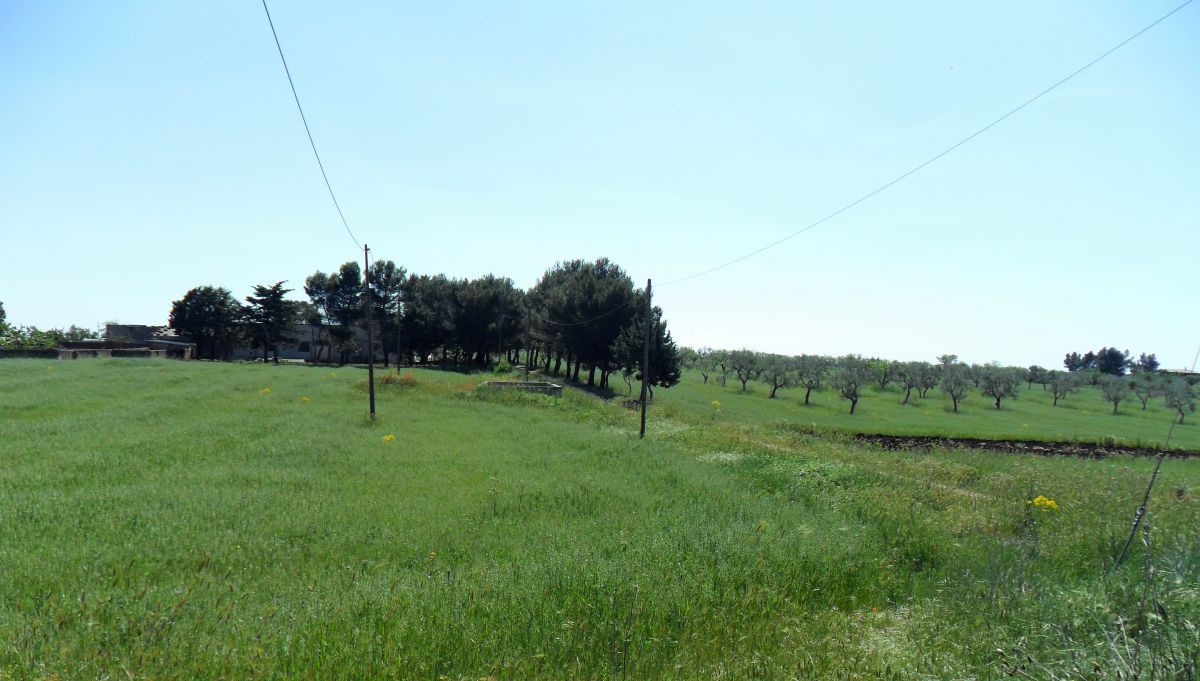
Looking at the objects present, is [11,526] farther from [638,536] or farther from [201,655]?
[638,536]

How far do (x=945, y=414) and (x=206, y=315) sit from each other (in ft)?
280

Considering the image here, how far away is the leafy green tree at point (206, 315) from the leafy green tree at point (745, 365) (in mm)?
63993

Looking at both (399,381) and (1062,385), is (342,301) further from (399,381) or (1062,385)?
(1062,385)

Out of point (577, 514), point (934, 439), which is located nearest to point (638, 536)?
point (577, 514)

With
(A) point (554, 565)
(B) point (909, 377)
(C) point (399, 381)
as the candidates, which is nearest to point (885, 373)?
(B) point (909, 377)

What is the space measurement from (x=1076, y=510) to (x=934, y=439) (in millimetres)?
25202

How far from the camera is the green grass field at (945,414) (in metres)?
38.5

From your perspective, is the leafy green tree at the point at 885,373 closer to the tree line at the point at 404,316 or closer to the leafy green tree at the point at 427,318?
the tree line at the point at 404,316

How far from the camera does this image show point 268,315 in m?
75.1

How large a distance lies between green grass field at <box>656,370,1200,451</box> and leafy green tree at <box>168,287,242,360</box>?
5660cm

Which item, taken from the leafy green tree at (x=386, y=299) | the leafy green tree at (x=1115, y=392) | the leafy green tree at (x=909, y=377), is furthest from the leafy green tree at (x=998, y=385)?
the leafy green tree at (x=386, y=299)

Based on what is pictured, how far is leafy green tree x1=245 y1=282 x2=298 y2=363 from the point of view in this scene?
7425 cm

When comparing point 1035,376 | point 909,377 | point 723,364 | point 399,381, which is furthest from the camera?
point 1035,376

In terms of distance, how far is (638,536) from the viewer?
8.81 meters
